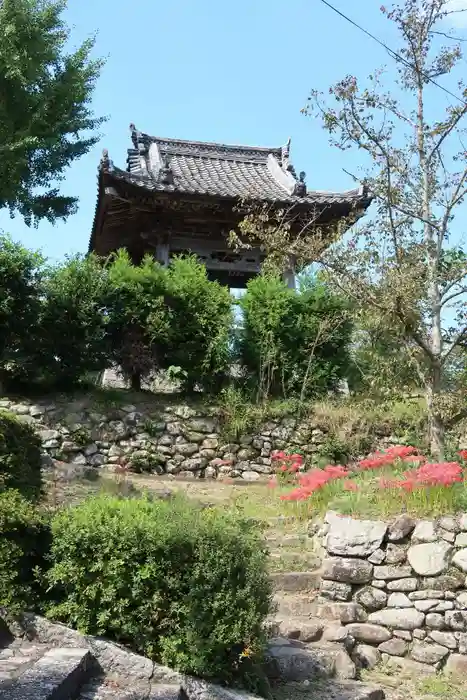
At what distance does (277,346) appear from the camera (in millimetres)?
10289

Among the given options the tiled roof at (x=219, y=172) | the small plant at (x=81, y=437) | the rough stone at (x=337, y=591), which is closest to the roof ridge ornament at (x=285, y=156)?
the tiled roof at (x=219, y=172)

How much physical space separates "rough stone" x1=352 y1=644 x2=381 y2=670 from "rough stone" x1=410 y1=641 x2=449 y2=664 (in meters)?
0.29

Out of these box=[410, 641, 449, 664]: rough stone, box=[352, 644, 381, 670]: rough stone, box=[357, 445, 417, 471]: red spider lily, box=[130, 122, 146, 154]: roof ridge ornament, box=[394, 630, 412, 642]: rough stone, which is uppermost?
box=[130, 122, 146, 154]: roof ridge ornament

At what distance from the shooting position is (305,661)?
15.0ft

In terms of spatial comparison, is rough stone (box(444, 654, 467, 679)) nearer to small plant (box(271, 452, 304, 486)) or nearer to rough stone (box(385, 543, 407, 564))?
rough stone (box(385, 543, 407, 564))

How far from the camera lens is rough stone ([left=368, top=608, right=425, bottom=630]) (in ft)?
18.5

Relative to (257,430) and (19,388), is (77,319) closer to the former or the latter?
(19,388)

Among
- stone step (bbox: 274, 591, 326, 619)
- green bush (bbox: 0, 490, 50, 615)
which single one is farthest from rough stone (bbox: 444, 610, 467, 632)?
green bush (bbox: 0, 490, 50, 615)

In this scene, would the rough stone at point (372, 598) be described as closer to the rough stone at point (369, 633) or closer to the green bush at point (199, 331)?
the rough stone at point (369, 633)

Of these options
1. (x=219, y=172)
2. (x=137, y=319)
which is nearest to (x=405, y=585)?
(x=137, y=319)

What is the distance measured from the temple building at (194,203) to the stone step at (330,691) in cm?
726

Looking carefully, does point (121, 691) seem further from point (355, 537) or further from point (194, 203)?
point (194, 203)

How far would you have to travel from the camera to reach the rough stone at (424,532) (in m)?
5.88

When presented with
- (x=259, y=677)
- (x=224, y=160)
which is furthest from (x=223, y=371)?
(x=224, y=160)
